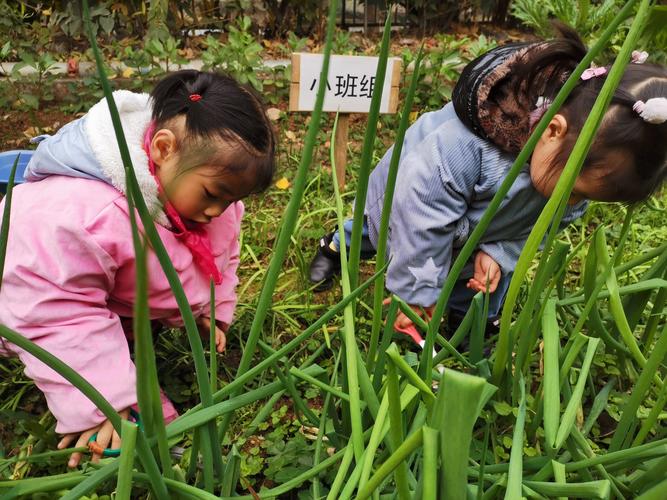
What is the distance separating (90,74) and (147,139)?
6.34ft

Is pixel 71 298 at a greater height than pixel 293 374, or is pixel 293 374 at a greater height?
pixel 293 374

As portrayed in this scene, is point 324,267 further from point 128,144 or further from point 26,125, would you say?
point 26,125

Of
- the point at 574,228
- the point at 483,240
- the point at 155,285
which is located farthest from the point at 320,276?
the point at 574,228

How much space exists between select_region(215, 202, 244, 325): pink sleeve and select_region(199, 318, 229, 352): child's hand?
2 centimetres

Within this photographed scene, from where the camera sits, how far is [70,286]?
1.02 meters

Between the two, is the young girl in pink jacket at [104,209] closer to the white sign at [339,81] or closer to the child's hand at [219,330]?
the child's hand at [219,330]

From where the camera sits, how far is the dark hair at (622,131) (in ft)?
3.44

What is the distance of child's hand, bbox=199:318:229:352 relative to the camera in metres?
1.28

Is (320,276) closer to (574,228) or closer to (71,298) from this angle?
(71,298)

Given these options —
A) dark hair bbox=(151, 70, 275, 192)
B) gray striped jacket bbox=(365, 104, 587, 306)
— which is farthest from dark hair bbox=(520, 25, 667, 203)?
dark hair bbox=(151, 70, 275, 192)

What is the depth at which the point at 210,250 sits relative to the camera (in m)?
1.26

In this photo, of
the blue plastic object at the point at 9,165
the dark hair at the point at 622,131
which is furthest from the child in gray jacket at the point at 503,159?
the blue plastic object at the point at 9,165

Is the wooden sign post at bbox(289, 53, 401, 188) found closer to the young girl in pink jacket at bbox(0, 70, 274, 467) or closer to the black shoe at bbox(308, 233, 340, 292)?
the black shoe at bbox(308, 233, 340, 292)

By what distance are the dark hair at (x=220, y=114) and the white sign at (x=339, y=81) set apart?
0.64 meters
